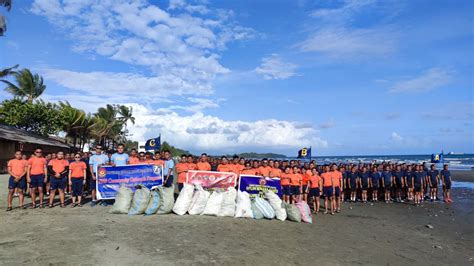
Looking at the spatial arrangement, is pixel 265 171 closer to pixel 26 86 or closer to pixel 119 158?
pixel 119 158

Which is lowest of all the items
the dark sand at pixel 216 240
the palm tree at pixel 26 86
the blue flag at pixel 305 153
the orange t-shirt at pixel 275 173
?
the dark sand at pixel 216 240

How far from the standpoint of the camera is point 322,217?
10.7 meters

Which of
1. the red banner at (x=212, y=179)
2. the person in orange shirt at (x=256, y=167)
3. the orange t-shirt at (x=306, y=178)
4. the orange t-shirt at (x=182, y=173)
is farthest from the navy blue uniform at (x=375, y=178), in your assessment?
the orange t-shirt at (x=182, y=173)

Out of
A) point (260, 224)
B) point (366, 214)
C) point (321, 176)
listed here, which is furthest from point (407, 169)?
point (260, 224)

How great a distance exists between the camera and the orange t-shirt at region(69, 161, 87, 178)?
10154 mm

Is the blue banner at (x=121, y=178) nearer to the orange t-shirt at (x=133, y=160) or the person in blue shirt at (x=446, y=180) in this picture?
the orange t-shirt at (x=133, y=160)

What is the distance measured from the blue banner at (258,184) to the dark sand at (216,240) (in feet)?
5.19

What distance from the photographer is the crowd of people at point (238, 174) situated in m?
9.84

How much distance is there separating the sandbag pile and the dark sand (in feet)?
1.11

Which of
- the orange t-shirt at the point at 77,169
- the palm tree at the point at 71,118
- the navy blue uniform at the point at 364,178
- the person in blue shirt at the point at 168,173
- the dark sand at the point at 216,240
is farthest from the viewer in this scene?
the palm tree at the point at 71,118

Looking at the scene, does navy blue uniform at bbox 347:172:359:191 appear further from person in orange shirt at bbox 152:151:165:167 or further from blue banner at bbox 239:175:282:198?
person in orange shirt at bbox 152:151:165:167

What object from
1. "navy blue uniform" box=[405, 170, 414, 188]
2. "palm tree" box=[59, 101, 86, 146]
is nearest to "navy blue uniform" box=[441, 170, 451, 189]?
"navy blue uniform" box=[405, 170, 414, 188]

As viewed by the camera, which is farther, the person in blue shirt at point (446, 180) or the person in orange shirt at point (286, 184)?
the person in blue shirt at point (446, 180)

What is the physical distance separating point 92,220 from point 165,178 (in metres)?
2.89
